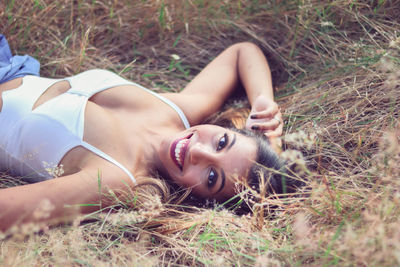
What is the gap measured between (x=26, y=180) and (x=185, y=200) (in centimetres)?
129

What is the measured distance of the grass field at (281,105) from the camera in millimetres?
1826

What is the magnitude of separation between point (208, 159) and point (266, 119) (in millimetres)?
776

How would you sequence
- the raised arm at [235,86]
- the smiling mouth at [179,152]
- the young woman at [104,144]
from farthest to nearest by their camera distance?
1. the raised arm at [235,86]
2. the smiling mouth at [179,152]
3. the young woman at [104,144]

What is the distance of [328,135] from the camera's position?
283 cm

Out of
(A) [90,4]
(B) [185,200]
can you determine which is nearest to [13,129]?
(B) [185,200]

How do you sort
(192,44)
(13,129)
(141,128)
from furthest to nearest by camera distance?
(192,44) < (141,128) < (13,129)

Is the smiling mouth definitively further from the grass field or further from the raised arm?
the raised arm

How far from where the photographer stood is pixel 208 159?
244 centimetres

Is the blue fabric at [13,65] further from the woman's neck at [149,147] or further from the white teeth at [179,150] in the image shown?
the white teeth at [179,150]

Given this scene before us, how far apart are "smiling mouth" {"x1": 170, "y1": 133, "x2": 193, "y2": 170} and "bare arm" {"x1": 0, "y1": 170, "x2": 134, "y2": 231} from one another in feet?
1.57

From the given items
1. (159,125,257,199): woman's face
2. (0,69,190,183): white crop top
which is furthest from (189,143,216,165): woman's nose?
(0,69,190,183): white crop top

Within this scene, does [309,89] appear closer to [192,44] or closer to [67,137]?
[192,44]

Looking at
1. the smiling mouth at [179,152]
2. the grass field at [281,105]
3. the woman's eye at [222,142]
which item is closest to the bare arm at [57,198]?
the grass field at [281,105]

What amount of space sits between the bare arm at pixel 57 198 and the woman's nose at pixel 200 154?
1.85 feet
